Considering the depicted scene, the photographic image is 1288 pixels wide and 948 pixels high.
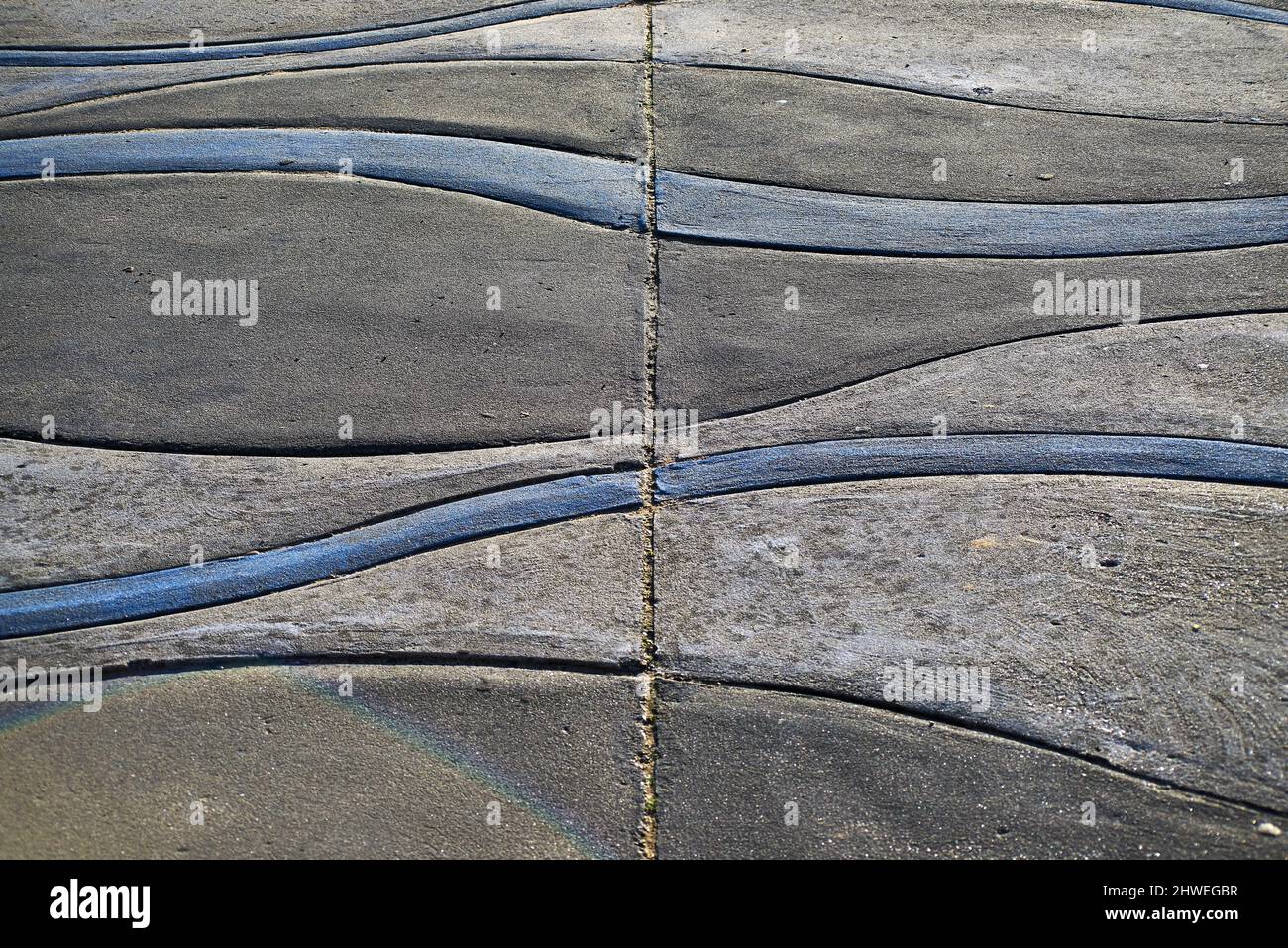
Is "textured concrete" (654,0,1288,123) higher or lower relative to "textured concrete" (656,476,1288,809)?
higher

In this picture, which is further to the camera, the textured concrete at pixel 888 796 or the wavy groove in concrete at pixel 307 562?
the wavy groove in concrete at pixel 307 562

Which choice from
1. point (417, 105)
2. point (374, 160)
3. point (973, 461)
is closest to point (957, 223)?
point (973, 461)

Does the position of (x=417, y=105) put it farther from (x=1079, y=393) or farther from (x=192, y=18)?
(x=1079, y=393)

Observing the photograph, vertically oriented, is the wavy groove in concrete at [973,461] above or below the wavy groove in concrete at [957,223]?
below

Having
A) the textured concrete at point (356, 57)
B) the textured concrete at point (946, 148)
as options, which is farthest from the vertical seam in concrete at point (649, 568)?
the textured concrete at point (356, 57)

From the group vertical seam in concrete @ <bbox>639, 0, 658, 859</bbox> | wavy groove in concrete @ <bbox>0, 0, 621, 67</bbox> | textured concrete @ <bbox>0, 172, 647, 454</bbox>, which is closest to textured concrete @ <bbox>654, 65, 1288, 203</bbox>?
vertical seam in concrete @ <bbox>639, 0, 658, 859</bbox>

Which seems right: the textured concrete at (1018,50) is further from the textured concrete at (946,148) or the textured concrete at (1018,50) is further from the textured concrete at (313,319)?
the textured concrete at (313,319)

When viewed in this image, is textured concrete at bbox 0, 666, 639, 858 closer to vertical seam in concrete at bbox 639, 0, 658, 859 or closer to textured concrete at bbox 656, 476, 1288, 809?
vertical seam in concrete at bbox 639, 0, 658, 859
